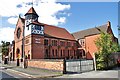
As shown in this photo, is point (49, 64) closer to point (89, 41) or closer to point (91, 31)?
point (89, 41)

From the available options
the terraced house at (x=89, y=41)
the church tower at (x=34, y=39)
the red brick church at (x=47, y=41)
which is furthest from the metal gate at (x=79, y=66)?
the terraced house at (x=89, y=41)

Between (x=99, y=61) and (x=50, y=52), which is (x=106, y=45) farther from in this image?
(x=50, y=52)

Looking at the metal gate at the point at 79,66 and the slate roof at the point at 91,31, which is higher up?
the slate roof at the point at 91,31

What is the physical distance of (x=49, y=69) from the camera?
82.8 ft

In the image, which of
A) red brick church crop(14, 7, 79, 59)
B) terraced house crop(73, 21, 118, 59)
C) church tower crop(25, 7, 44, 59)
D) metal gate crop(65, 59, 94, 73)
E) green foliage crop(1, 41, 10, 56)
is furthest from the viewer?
green foliage crop(1, 41, 10, 56)

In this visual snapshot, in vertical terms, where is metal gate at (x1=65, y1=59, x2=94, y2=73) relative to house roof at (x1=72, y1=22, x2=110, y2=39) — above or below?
below

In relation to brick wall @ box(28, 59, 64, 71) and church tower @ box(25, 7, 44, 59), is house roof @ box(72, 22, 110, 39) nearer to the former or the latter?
church tower @ box(25, 7, 44, 59)

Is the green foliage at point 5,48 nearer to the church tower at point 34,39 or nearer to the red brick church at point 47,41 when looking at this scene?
the red brick church at point 47,41

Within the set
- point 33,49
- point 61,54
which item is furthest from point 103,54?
point 61,54

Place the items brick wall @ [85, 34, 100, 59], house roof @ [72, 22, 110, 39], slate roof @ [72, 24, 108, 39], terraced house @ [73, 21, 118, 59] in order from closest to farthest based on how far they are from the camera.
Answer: terraced house @ [73, 21, 118, 59] → brick wall @ [85, 34, 100, 59] → house roof @ [72, 22, 110, 39] → slate roof @ [72, 24, 108, 39]

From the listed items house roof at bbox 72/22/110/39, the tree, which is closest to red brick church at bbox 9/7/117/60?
house roof at bbox 72/22/110/39

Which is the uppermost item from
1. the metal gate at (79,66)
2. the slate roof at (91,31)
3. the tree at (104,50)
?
the slate roof at (91,31)

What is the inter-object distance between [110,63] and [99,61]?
4.31 m

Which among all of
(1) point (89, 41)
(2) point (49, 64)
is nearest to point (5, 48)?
(1) point (89, 41)
